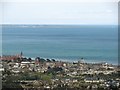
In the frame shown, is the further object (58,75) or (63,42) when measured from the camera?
(63,42)

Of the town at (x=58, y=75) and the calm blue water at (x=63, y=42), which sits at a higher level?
the calm blue water at (x=63, y=42)

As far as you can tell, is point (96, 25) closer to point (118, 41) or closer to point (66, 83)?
point (118, 41)

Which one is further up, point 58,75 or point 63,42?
point 63,42

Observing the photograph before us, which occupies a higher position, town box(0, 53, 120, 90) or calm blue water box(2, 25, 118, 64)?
calm blue water box(2, 25, 118, 64)

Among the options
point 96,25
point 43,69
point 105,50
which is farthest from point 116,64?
point 43,69
